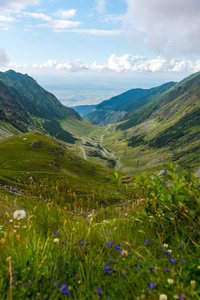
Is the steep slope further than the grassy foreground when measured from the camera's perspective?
Yes

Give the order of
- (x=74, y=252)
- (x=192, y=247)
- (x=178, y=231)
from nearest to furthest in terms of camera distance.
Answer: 1. (x=74, y=252)
2. (x=192, y=247)
3. (x=178, y=231)

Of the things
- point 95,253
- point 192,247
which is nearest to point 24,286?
point 95,253

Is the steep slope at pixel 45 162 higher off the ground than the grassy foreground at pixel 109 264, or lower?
lower

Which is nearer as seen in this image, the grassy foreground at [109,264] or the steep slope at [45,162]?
the grassy foreground at [109,264]

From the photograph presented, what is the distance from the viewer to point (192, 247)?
4.10 metres

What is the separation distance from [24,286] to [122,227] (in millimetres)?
3072

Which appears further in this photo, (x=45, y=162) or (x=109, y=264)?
(x=45, y=162)

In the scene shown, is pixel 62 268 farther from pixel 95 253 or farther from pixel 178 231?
pixel 178 231

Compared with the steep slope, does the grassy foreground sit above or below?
above

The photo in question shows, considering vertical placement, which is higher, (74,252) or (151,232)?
(74,252)

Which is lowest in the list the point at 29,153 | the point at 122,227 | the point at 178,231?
the point at 29,153

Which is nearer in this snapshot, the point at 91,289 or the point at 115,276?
the point at 91,289

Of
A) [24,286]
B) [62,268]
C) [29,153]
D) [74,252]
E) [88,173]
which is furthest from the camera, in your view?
[88,173]

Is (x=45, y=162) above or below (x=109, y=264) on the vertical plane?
below
